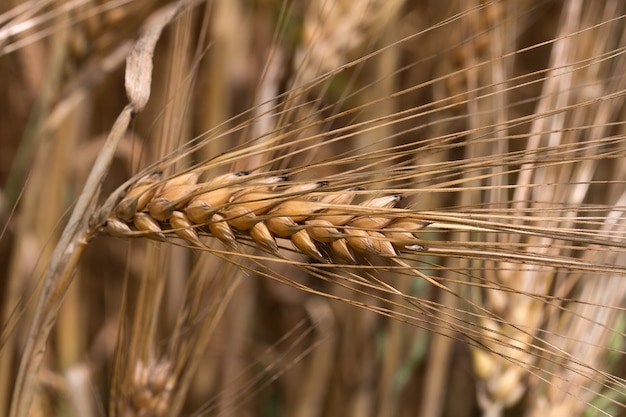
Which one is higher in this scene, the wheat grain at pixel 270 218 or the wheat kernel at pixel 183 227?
the wheat grain at pixel 270 218

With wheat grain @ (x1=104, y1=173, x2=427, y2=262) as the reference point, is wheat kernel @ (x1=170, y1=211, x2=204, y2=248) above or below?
below

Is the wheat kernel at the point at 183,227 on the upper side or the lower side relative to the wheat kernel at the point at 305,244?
lower

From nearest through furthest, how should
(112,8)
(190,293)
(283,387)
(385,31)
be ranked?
(190,293), (112,8), (385,31), (283,387)

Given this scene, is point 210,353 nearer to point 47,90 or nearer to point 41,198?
point 41,198

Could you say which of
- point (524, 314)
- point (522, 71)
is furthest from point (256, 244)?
point (522, 71)

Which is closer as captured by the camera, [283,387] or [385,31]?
[385,31]

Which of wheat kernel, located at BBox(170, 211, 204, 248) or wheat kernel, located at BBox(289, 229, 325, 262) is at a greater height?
wheat kernel, located at BBox(289, 229, 325, 262)

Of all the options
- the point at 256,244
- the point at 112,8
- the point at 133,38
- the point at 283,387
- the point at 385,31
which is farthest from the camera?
the point at 283,387

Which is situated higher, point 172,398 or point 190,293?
point 190,293
